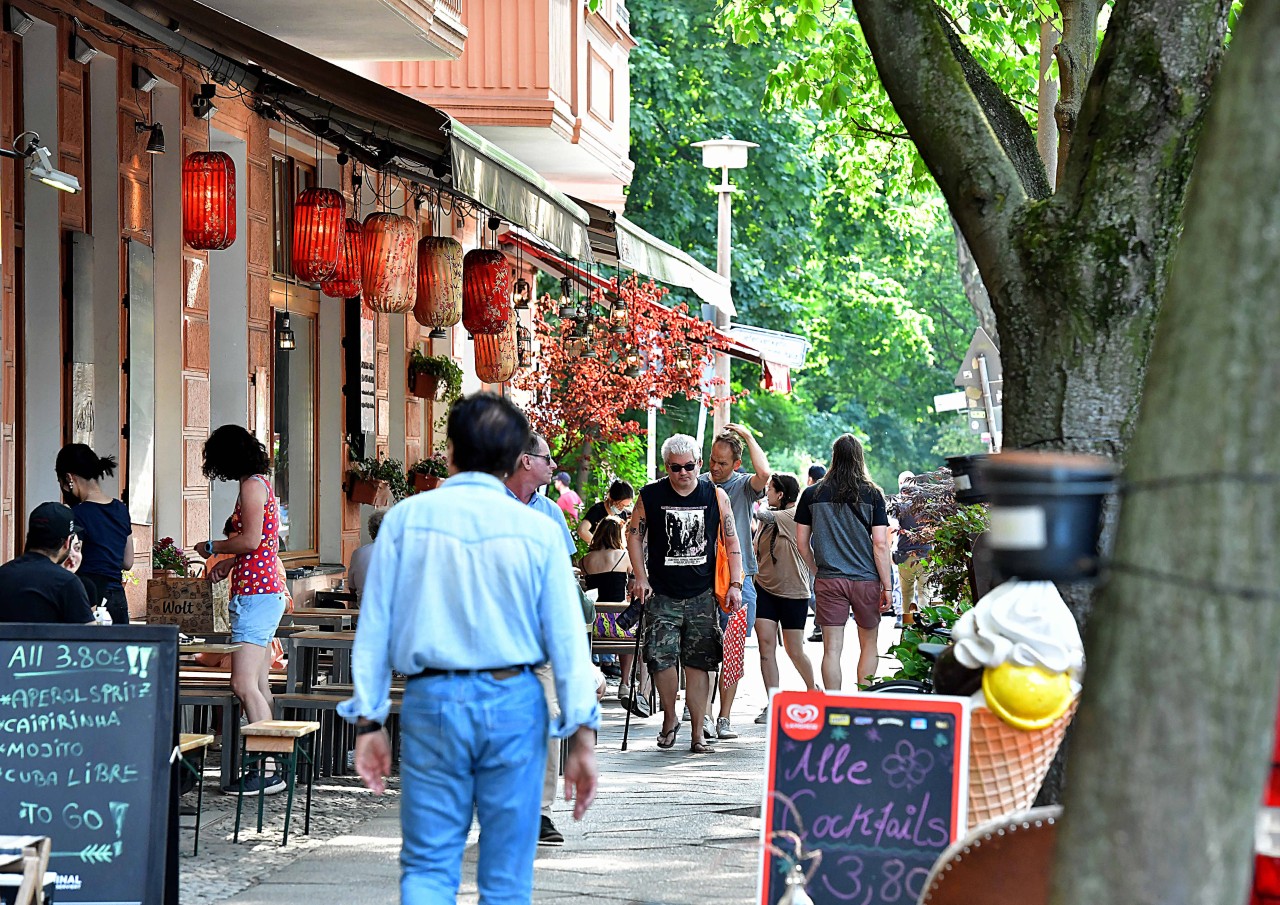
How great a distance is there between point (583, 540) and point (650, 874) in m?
9.45

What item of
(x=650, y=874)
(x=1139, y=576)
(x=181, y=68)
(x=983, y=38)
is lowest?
(x=650, y=874)

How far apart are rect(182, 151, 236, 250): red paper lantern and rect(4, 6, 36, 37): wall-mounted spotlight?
5.10 ft

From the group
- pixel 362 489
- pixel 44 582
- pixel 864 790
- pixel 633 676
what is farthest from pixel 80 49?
pixel 864 790

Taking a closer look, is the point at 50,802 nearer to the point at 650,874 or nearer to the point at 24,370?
the point at 650,874

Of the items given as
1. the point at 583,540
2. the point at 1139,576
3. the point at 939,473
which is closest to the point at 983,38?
the point at 939,473

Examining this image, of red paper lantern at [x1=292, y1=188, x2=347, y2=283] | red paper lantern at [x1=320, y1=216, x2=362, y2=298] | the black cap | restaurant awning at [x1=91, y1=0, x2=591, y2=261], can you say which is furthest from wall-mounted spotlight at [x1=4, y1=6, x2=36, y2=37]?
the black cap

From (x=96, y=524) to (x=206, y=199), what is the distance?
2788 mm

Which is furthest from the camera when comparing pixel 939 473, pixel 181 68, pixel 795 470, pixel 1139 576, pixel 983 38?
pixel 795 470

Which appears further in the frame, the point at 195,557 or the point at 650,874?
the point at 195,557

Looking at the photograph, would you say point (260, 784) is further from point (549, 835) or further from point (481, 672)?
point (481, 672)

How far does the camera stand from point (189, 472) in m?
12.0

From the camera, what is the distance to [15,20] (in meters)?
9.27

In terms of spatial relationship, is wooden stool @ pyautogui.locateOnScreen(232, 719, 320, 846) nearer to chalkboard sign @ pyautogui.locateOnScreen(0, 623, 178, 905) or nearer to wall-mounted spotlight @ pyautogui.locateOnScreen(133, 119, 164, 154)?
chalkboard sign @ pyautogui.locateOnScreen(0, 623, 178, 905)

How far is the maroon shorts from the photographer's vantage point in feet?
36.2
